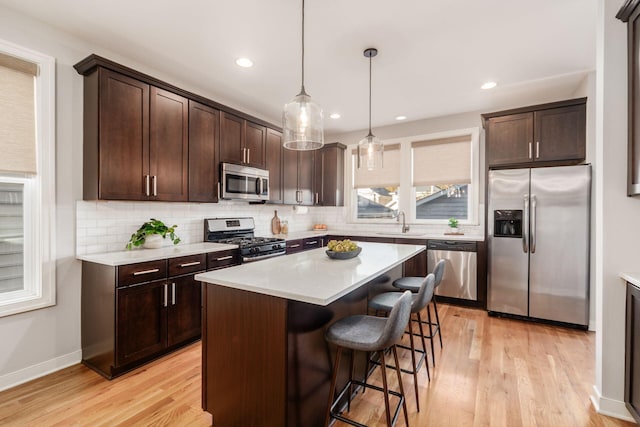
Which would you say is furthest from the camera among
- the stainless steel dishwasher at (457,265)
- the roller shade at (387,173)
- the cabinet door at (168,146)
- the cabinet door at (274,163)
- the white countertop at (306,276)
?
the roller shade at (387,173)

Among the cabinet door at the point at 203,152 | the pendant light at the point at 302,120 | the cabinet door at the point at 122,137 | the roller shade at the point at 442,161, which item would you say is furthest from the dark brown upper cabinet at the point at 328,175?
Answer: the pendant light at the point at 302,120

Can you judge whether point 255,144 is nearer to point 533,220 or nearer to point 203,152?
point 203,152

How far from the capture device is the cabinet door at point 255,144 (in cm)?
388

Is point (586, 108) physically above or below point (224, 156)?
above

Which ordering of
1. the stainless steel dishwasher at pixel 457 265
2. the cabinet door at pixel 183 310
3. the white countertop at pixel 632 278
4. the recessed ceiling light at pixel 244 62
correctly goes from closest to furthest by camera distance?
the white countertop at pixel 632 278 → the cabinet door at pixel 183 310 → the recessed ceiling light at pixel 244 62 → the stainless steel dishwasher at pixel 457 265

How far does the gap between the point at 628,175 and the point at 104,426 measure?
11.8 feet

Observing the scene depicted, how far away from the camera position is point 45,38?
7.88 ft

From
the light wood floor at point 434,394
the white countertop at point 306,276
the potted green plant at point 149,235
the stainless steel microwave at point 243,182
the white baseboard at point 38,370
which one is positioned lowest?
the light wood floor at point 434,394

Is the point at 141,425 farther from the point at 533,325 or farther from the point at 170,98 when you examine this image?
the point at 533,325

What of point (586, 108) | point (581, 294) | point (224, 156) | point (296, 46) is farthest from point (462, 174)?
point (224, 156)

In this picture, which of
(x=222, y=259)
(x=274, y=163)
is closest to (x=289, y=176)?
(x=274, y=163)

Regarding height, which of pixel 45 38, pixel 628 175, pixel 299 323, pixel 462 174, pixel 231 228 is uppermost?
pixel 45 38

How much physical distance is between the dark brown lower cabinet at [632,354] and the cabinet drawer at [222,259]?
10.4ft

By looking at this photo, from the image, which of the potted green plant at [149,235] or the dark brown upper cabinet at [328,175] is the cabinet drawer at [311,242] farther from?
the potted green plant at [149,235]
